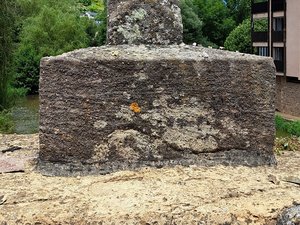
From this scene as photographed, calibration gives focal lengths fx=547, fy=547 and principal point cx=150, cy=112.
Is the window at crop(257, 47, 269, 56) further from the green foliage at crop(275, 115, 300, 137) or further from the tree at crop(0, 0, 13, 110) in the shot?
the tree at crop(0, 0, 13, 110)

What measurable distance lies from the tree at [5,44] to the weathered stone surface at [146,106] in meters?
11.4

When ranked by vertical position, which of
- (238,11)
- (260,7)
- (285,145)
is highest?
(238,11)

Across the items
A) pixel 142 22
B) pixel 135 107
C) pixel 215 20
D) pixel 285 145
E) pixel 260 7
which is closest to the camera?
pixel 135 107

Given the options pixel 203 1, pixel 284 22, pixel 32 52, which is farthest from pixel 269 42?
pixel 203 1

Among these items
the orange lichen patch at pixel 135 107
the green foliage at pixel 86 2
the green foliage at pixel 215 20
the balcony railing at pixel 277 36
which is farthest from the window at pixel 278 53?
the green foliage at pixel 86 2

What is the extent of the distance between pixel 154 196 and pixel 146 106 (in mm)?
928

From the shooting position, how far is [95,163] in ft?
14.4

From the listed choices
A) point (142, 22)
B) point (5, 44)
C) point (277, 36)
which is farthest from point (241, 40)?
point (142, 22)

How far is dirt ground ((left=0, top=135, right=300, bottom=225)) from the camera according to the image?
3441mm

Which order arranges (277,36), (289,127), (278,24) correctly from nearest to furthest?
(289,127)
(277,36)
(278,24)

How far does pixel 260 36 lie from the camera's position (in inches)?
1304

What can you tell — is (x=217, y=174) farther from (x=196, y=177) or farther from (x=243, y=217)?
(x=243, y=217)

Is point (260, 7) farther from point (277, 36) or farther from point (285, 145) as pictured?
point (285, 145)

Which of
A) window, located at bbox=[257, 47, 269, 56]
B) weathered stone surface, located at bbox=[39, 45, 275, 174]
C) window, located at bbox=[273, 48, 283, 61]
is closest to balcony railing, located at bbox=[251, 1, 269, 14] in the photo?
window, located at bbox=[257, 47, 269, 56]
